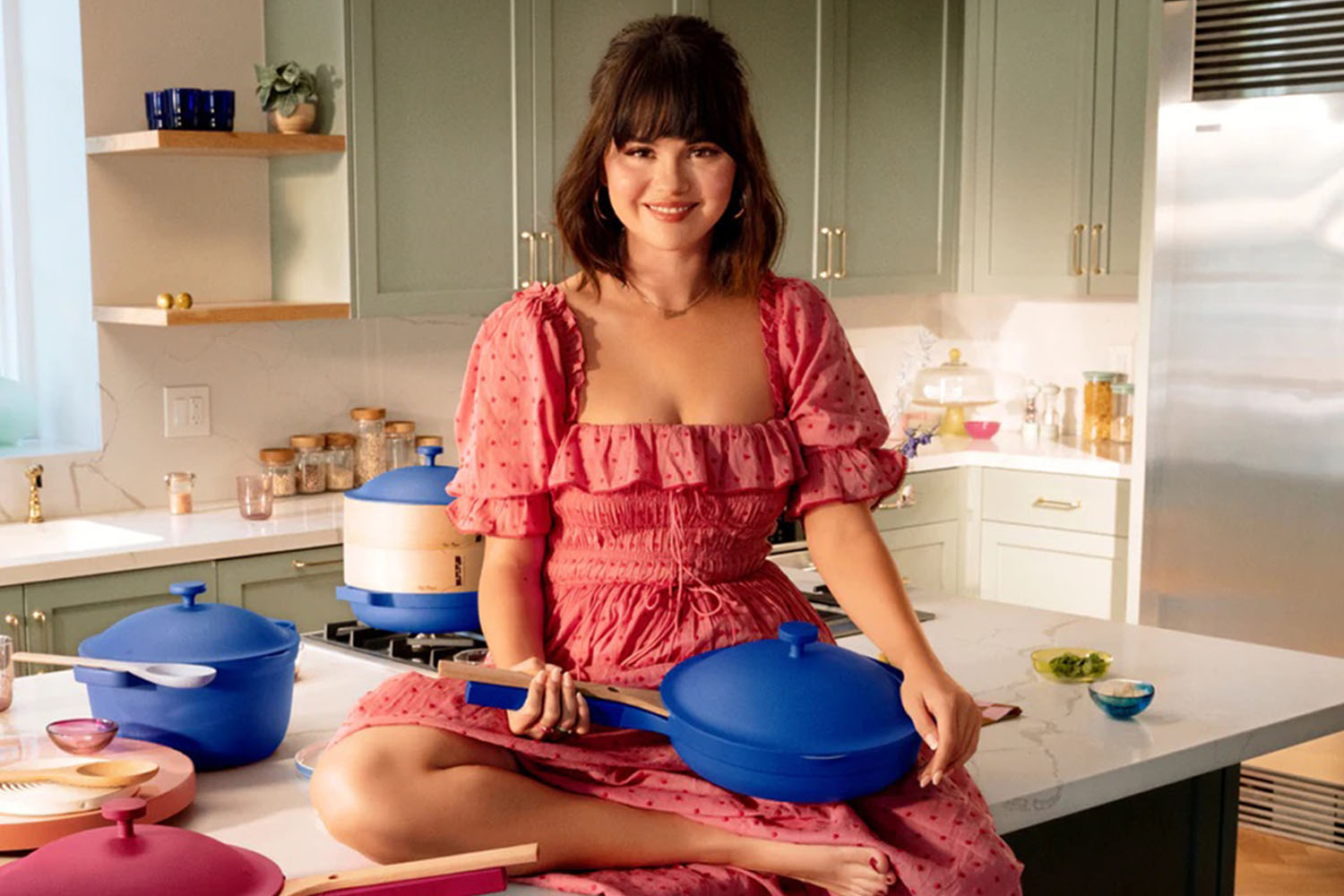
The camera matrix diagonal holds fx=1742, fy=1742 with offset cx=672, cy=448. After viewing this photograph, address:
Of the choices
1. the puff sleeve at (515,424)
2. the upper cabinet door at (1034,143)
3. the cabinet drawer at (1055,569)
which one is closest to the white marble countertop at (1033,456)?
the cabinet drawer at (1055,569)

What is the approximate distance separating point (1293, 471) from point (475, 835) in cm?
315

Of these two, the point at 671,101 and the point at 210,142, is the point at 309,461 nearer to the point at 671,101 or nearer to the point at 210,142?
the point at 210,142

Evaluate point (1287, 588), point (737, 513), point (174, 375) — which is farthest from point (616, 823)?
point (1287, 588)

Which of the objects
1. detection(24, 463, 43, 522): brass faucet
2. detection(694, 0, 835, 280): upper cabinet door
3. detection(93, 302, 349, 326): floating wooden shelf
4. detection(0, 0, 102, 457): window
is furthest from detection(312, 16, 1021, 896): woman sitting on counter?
detection(694, 0, 835, 280): upper cabinet door

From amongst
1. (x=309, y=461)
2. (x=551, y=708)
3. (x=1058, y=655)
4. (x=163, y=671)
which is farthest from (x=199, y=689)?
(x=309, y=461)

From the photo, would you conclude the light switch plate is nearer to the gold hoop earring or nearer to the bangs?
the gold hoop earring

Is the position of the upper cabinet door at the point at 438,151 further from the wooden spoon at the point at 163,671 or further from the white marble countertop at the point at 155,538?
the wooden spoon at the point at 163,671

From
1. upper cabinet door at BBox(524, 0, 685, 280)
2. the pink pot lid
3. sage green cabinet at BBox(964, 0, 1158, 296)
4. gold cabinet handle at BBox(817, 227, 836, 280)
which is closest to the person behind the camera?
the pink pot lid

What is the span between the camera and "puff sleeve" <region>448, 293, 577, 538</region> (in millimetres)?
1982

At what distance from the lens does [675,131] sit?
1991mm

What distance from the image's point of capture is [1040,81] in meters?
5.02

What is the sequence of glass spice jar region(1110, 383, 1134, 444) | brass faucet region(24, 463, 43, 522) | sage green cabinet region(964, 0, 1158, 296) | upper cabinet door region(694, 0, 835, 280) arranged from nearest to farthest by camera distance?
1. brass faucet region(24, 463, 43, 522)
2. upper cabinet door region(694, 0, 835, 280)
3. sage green cabinet region(964, 0, 1158, 296)
4. glass spice jar region(1110, 383, 1134, 444)

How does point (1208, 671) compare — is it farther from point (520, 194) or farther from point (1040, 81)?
point (1040, 81)

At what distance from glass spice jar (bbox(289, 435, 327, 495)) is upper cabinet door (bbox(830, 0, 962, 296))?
1.59 m
